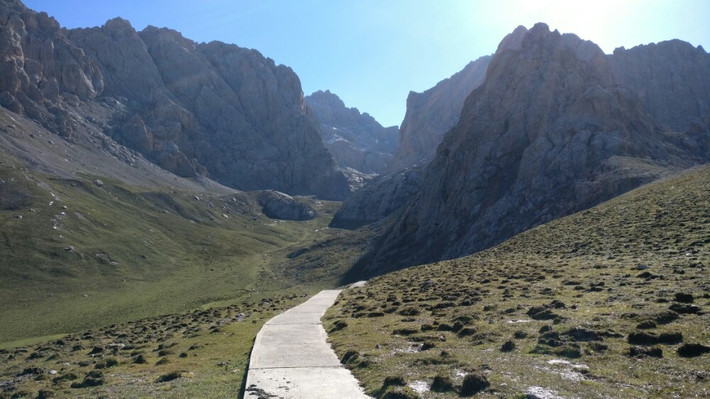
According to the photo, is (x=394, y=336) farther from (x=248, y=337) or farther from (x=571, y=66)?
(x=571, y=66)

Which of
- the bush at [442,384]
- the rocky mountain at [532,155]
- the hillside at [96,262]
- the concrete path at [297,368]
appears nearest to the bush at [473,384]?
the bush at [442,384]

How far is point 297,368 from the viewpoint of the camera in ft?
79.3

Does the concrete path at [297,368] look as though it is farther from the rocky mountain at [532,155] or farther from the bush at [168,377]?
the rocky mountain at [532,155]

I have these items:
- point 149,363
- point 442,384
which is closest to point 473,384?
point 442,384

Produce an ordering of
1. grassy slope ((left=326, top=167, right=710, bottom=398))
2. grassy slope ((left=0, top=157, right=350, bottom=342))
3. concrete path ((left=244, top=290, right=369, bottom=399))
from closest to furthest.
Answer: grassy slope ((left=326, top=167, right=710, bottom=398))
concrete path ((left=244, top=290, right=369, bottom=399))
grassy slope ((left=0, top=157, right=350, bottom=342))

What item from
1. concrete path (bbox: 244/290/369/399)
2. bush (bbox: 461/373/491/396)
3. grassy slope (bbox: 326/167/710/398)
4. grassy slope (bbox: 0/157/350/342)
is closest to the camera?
bush (bbox: 461/373/491/396)

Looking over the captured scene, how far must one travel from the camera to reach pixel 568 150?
121 metres

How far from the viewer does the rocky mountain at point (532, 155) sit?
4312 inches

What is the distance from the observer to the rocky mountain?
10951 centimetres

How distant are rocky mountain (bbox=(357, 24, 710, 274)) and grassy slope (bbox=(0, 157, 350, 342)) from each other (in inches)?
1435

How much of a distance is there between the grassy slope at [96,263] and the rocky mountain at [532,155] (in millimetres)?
36450

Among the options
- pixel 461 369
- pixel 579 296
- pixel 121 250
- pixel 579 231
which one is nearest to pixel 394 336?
pixel 461 369

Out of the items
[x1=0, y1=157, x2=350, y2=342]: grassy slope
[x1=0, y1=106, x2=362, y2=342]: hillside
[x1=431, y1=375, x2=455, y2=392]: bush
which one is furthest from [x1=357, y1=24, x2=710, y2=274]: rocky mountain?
[x1=431, y1=375, x2=455, y2=392]: bush

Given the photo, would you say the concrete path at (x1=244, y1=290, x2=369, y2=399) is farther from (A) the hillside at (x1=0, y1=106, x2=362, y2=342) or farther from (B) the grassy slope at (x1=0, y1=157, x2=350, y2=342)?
(A) the hillside at (x1=0, y1=106, x2=362, y2=342)
